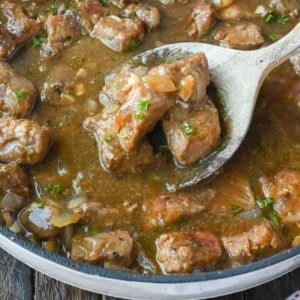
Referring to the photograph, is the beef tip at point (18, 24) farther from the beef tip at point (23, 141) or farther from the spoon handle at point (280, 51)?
the spoon handle at point (280, 51)

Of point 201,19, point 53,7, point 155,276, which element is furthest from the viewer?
point 53,7

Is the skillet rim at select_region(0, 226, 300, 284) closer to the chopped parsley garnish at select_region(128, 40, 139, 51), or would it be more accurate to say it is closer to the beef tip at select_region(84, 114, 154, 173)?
the beef tip at select_region(84, 114, 154, 173)

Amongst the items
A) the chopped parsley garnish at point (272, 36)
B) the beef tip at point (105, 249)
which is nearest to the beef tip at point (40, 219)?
the beef tip at point (105, 249)

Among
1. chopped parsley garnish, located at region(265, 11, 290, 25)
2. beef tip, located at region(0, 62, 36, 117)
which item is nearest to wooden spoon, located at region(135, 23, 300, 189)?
chopped parsley garnish, located at region(265, 11, 290, 25)

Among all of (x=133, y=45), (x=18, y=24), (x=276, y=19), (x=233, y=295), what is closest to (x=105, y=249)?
(x=233, y=295)

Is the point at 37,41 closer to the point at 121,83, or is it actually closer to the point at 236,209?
the point at 121,83

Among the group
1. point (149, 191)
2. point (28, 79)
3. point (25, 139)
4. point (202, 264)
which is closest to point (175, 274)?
point (202, 264)
